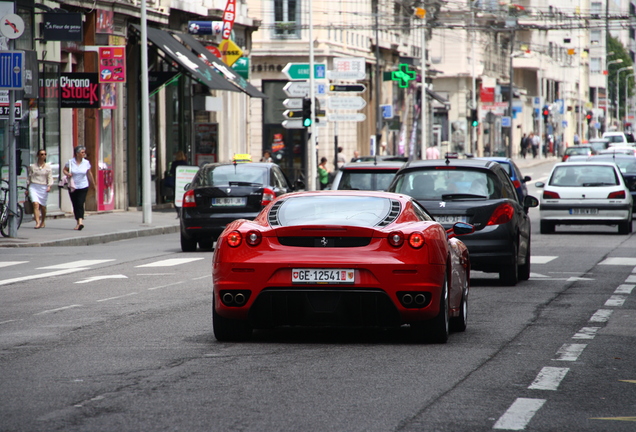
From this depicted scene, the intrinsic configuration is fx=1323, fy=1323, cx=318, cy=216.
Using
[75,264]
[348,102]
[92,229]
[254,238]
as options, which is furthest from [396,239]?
[348,102]

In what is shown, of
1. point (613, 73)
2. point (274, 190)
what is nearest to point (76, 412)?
point (274, 190)

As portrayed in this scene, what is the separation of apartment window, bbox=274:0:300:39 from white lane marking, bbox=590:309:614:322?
154 feet

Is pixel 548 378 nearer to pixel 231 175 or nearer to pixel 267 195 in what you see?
pixel 267 195

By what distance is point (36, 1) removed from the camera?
30.5m

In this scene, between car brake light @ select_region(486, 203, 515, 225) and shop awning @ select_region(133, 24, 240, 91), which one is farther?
shop awning @ select_region(133, 24, 240, 91)

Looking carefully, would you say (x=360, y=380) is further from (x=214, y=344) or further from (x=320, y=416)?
(x=214, y=344)

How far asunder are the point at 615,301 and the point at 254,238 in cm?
541

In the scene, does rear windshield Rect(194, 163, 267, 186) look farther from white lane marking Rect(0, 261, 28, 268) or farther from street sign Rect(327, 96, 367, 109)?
street sign Rect(327, 96, 367, 109)

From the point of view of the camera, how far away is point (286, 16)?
193ft

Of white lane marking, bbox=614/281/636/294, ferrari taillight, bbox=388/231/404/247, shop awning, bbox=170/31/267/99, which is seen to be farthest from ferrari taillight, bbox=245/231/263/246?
shop awning, bbox=170/31/267/99

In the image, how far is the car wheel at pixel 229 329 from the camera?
10.0m

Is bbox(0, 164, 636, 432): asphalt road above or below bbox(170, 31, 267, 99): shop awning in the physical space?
below

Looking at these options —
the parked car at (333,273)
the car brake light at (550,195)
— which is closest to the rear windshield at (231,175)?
the car brake light at (550,195)

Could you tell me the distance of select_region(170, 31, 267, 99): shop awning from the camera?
1590 inches
